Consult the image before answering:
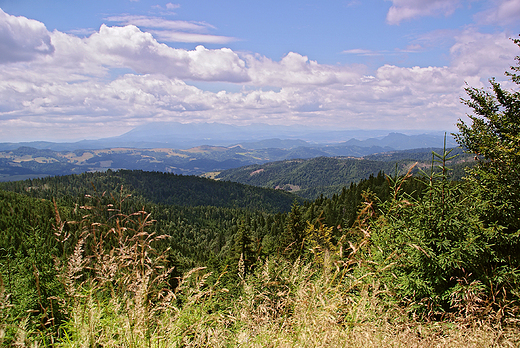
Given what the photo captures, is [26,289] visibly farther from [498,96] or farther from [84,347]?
[498,96]

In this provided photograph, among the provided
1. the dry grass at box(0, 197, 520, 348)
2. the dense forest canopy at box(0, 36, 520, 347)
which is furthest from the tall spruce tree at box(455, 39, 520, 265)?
the dry grass at box(0, 197, 520, 348)

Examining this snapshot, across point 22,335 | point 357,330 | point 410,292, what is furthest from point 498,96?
point 22,335

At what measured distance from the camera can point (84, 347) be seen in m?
2.24

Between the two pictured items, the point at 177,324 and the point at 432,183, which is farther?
the point at 432,183

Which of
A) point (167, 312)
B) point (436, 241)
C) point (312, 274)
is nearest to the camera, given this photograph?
point (167, 312)

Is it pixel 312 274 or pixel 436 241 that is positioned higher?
pixel 312 274

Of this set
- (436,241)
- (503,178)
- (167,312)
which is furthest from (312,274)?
(503,178)

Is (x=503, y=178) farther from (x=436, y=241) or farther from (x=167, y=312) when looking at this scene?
(x=167, y=312)

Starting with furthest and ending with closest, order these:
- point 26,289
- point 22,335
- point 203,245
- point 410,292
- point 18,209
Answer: point 203,245 → point 18,209 → point 410,292 → point 26,289 → point 22,335

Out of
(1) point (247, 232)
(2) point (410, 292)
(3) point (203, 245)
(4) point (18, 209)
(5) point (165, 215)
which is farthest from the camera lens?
(5) point (165, 215)

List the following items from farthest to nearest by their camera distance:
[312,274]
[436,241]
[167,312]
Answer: [436,241] < [312,274] < [167,312]

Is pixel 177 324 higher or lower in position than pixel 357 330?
higher

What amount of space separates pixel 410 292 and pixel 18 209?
441 feet

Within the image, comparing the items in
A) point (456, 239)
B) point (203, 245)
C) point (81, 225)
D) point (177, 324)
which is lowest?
point (203, 245)
